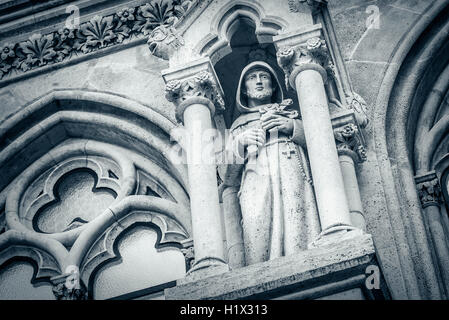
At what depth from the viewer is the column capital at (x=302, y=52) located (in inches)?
362

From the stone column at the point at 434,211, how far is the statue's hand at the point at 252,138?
4.76 ft

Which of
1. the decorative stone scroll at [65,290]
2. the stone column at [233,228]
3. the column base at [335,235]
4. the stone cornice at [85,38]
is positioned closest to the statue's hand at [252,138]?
the stone column at [233,228]

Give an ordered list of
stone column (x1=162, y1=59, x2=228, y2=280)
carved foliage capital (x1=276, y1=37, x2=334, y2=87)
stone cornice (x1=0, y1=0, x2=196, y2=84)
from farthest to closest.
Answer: stone cornice (x1=0, y1=0, x2=196, y2=84)
carved foliage capital (x1=276, y1=37, x2=334, y2=87)
stone column (x1=162, y1=59, x2=228, y2=280)

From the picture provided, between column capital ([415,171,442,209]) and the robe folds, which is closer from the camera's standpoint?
the robe folds

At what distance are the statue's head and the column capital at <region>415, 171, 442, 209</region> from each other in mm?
1381

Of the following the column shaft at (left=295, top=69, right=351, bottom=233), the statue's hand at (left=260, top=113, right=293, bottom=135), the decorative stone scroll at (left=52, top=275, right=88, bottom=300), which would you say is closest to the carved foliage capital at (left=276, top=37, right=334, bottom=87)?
the column shaft at (left=295, top=69, right=351, bottom=233)

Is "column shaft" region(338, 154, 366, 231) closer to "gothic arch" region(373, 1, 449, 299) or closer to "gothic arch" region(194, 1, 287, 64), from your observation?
"gothic arch" region(373, 1, 449, 299)

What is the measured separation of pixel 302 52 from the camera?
925 centimetres

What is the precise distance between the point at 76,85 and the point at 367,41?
9.92 feet

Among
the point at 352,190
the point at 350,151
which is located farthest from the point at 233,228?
the point at 350,151

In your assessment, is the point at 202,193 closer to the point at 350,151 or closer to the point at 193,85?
the point at 193,85

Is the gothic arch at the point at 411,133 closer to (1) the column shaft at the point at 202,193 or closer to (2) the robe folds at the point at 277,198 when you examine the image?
(2) the robe folds at the point at 277,198

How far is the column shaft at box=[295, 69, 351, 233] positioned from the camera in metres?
8.11
